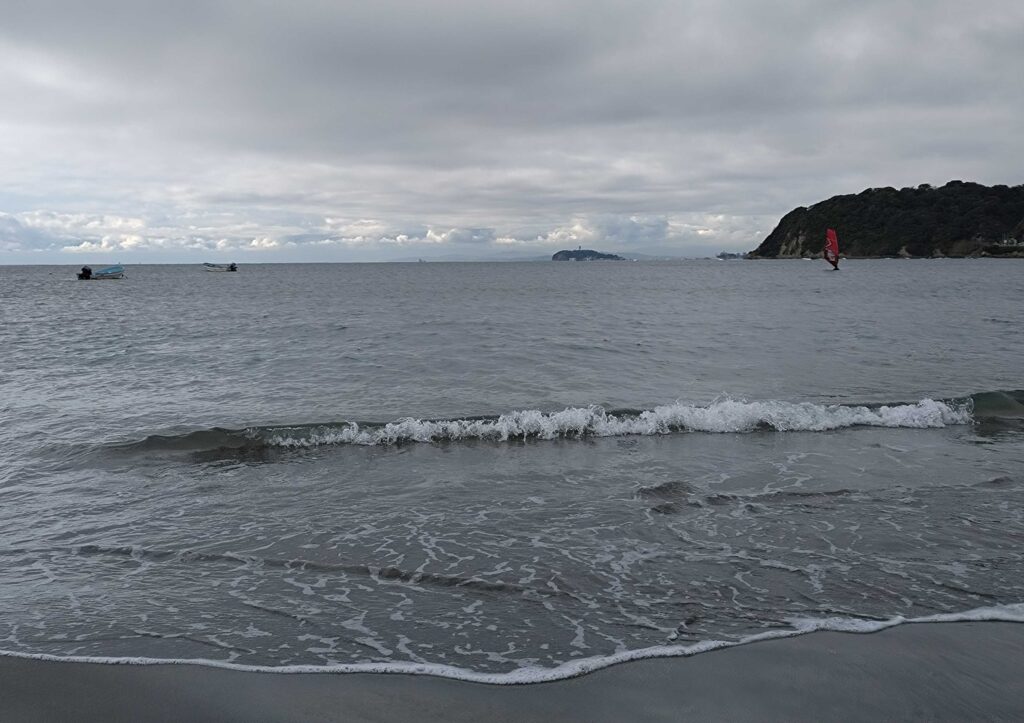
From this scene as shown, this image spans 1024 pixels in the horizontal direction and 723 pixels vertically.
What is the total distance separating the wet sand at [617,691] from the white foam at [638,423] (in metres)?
7.74

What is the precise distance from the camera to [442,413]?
1457 centimetres

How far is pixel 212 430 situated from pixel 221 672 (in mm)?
8870

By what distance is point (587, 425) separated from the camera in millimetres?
13359

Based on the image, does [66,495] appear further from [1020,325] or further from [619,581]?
[1020,325]

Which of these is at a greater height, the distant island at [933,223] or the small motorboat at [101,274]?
the distant island at [933,223]

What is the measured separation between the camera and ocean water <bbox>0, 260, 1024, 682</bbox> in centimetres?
577

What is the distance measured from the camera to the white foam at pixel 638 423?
507 inches

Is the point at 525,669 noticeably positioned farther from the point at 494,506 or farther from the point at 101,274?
the point at 101,274

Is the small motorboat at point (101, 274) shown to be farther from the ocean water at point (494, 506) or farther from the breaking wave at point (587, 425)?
the breaking wave at point (587, 425)

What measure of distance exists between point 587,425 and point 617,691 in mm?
8679

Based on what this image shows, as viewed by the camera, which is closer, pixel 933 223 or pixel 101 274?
pixel 101 274

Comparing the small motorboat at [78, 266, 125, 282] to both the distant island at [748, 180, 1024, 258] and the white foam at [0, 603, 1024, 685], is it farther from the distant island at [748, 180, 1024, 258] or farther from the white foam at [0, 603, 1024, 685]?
the distant island at [748, 180, 1024, 258]

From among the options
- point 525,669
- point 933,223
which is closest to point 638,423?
point 525,669

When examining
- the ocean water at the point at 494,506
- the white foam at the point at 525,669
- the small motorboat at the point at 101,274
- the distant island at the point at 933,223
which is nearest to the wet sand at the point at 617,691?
the white foam at the point at 525,669
